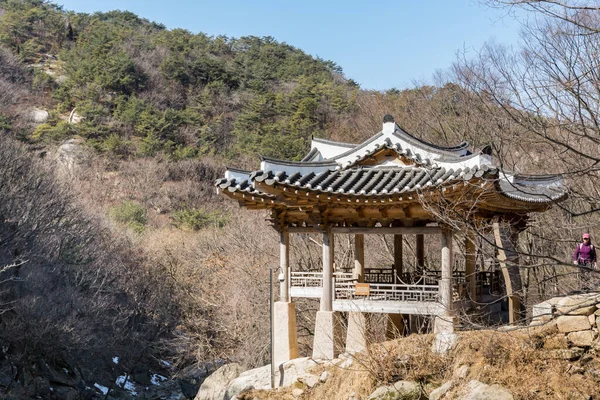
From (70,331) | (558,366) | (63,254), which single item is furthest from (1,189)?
(558,366)

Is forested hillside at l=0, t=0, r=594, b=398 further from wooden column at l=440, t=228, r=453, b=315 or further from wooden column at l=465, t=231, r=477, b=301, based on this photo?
wooden column at l=440, t=228, r=453, b=315

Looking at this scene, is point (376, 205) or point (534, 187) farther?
point (534, 187)

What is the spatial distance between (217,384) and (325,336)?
6396 millimetres

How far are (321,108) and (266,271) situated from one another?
2394 cm

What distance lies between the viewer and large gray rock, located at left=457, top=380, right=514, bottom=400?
7.95m

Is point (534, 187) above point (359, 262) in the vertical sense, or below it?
above

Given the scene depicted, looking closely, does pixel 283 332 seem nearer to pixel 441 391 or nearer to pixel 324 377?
pixel 324 377

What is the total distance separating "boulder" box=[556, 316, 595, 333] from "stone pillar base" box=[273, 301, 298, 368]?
404cm

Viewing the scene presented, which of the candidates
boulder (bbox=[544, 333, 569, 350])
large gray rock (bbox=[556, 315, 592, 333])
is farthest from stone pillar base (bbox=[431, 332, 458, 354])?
large gray rock (bbox=[556, 315, 592, 333])

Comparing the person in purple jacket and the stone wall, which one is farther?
the person in purple jacket

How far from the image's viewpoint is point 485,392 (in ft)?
26.4

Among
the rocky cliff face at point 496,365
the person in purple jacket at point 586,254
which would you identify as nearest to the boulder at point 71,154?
the rocky cliff face at point 496,365

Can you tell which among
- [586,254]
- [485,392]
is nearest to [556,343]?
[485,392]

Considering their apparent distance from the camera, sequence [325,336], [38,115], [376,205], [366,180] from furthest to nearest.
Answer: [38,115], [325,336], [366,180], [376,205]
